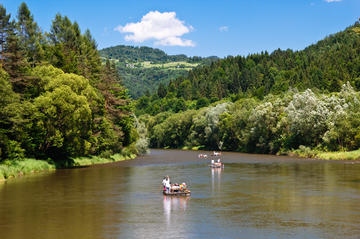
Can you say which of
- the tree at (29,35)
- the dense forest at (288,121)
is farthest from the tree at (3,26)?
the dense forest at (288,121)

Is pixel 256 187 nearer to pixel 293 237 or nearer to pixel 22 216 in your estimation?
pixel 293 237

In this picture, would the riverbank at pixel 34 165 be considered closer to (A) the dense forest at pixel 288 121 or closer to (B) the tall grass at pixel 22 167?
(B) the tall grass at pixel 22 167

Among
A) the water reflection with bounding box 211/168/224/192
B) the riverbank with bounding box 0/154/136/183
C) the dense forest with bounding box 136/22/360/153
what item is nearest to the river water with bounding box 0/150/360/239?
the water reflection with bounding box 211/168/224/192

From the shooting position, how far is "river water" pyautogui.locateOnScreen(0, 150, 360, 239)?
28.0 metres

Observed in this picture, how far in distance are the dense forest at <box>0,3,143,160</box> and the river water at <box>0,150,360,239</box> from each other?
901 cm

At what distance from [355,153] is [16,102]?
216 ft

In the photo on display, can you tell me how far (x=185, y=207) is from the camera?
120ft

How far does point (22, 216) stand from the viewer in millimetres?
32875

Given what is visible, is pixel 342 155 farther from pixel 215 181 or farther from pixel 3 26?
pixel 3 26

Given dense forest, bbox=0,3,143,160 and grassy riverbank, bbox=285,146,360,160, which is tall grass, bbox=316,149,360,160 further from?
dense forest, bbox=0,3,143,160

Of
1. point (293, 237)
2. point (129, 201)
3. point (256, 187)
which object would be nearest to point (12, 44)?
point (129, 201)

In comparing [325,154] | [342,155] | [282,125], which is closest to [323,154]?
[325,154]

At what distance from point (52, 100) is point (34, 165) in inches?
413

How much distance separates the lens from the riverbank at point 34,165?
182 ft
